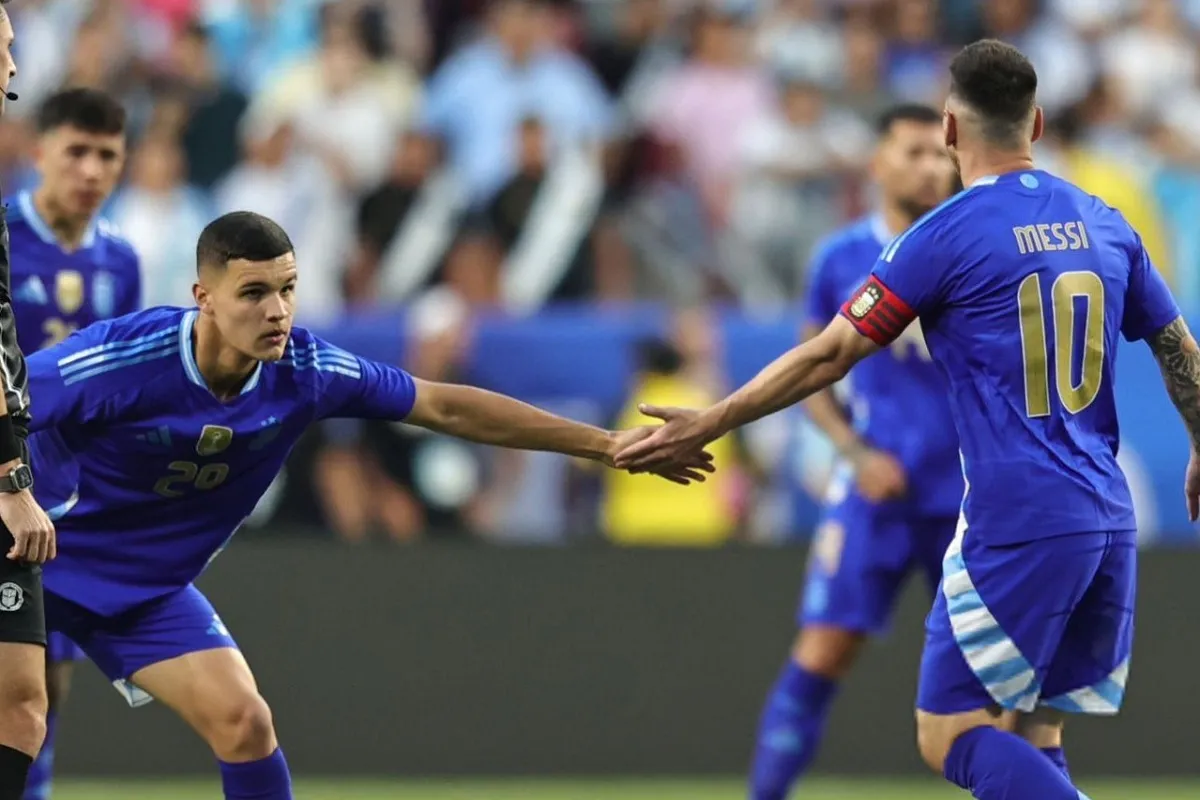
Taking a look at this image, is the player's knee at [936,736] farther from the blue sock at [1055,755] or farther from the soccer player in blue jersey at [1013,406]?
the blue sock at [1055,755]

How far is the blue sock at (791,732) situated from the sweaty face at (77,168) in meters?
3.14

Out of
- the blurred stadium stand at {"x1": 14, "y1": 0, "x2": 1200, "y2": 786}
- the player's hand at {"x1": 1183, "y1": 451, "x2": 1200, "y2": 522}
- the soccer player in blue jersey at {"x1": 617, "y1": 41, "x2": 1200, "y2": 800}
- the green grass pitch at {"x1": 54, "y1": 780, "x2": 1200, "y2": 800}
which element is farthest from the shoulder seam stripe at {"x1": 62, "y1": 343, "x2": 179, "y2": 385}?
the blurred stadium stand at {"x1": 14, "y1": 0, "x2": 1200, "y2": 786}

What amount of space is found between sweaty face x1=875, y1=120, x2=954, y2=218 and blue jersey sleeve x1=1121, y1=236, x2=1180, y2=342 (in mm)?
2310

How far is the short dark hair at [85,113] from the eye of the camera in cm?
777

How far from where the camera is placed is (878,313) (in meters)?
5.61

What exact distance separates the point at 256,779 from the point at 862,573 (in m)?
2.84

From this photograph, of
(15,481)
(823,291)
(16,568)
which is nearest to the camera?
(15,481)

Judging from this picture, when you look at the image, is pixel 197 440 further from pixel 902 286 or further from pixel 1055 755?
pixel 1055 755

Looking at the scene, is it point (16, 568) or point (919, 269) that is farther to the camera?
point (919, 269)

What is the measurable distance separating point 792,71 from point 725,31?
0.46 metres

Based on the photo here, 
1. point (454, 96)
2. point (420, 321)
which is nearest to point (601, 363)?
point (420, 321)

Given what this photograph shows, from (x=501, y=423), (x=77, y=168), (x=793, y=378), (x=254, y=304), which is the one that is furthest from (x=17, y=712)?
(x=77, y=168)

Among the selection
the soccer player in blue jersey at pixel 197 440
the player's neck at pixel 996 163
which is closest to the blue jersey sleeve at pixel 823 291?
the soccer player in blue jersey at pixel 197 440

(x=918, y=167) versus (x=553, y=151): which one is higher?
(x=553, y=151)
